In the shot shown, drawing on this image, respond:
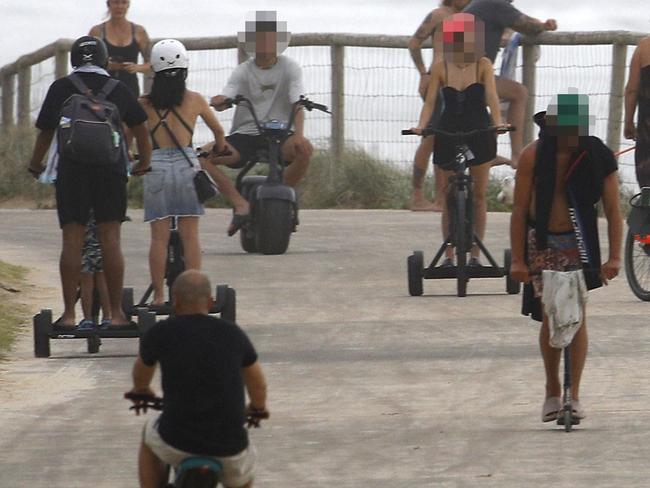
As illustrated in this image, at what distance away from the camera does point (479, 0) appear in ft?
64.6

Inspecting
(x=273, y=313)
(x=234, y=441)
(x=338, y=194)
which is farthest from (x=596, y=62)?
(x=234, y=441)

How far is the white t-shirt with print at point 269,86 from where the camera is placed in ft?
55.9

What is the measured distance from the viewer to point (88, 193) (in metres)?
11.6

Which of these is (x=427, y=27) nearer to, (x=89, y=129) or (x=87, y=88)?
(x=87, y=88)

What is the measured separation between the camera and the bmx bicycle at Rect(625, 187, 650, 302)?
13891 millimetres

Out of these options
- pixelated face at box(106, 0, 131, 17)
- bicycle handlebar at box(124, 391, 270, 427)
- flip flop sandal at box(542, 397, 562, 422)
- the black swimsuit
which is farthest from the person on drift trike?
bicycle handlebar at box(124, 391, 270, 427)

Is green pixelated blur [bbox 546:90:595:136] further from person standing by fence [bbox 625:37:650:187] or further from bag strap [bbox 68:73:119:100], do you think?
person standing by fence [bbox 625:37:650:187]

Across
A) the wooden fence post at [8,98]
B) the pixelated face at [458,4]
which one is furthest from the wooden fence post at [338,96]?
the pixelated face at [458,4]

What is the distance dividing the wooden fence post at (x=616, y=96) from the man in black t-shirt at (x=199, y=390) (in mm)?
15551

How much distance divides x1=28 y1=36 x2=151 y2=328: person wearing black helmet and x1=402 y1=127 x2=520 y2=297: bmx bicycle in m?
2.83

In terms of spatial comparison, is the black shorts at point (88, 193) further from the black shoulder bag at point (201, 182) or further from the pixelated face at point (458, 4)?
the pixelated face at point (458, 4)

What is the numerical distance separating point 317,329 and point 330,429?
139 inches

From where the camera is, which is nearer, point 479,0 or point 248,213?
point 248,213

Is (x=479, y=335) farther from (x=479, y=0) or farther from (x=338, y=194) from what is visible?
(x=338, y=194)
